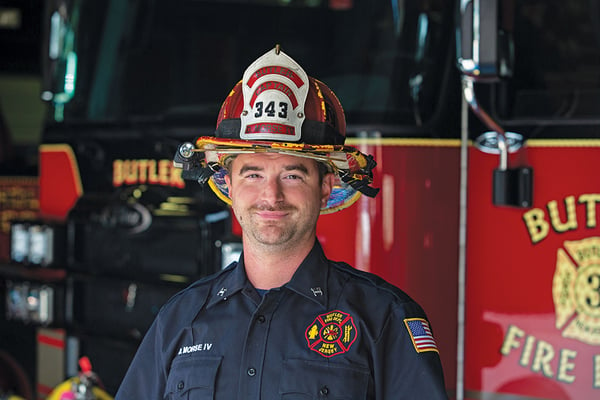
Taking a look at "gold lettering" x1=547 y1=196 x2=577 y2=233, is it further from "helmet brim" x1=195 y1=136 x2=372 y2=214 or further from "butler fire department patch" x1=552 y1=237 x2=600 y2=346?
"helmet brim" x1=195 y1=136 x2=372 y2=214

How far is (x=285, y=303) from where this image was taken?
1.80m

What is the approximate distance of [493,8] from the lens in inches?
91.5

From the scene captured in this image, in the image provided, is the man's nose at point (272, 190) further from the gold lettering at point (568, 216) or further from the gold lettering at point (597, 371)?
the gold lettering at point (597, 371)

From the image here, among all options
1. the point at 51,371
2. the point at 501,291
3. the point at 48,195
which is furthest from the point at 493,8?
the point at 51,371

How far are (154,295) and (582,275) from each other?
1.52 meters

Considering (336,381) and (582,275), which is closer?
(336,381)

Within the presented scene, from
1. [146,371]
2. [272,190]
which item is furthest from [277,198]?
[146,371]

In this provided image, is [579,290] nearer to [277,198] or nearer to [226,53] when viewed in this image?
[277,198]

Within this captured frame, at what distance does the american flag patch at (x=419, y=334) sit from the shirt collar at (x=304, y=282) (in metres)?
0.17

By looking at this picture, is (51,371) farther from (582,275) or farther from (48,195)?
(582,275)

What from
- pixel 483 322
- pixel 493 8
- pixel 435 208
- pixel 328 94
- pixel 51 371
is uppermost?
pixel 493 8

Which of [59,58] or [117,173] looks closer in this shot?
[117,173]

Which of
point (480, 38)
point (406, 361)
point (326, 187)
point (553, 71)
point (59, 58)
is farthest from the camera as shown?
point (59, 58)

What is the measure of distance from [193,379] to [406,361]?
42cm
